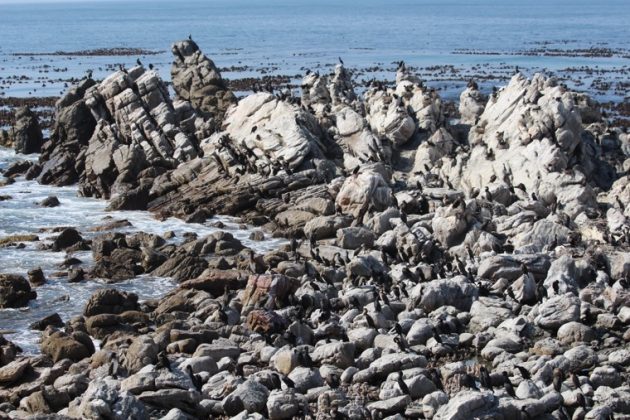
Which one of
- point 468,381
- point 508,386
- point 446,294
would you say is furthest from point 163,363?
point 446,294

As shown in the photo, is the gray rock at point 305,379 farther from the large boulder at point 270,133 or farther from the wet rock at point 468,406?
the large boulder at point 270,133

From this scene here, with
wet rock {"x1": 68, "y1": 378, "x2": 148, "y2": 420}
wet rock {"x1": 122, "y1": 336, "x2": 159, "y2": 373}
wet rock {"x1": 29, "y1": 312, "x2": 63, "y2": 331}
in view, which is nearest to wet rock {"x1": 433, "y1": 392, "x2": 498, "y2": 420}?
wet rock {"x1": 68, "y1": 378, "x2": 148, "y2": 420}

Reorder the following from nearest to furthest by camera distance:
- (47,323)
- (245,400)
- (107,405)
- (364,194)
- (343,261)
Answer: (107,405) → (245,400) → (47,323) → (343,261) → (364,194)

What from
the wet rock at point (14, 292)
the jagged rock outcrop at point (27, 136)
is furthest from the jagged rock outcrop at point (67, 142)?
the wet rock at point (14, 292)

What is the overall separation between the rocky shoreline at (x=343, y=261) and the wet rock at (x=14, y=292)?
0.14 m

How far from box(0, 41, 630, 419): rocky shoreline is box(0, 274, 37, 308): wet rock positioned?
144 millimetres

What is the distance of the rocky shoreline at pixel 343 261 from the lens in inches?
1126

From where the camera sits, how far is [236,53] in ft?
511

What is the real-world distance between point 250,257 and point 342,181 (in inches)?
433

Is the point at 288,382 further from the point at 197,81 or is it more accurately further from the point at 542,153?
the point at 197,81

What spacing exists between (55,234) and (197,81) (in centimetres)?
2592

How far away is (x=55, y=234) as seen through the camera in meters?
50.4

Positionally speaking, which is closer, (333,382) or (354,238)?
(333,382)

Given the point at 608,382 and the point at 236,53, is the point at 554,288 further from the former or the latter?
the point at 236,53
